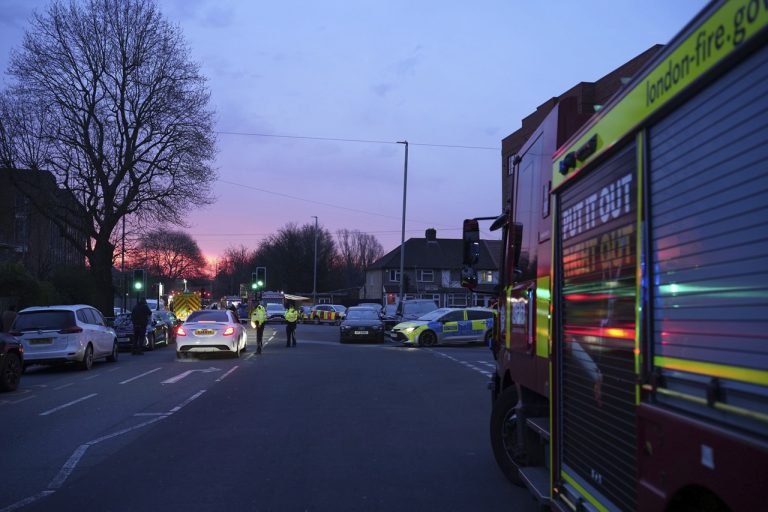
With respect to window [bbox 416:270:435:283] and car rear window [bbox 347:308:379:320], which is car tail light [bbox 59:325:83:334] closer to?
car rear window [bbox 347:308:379:320]

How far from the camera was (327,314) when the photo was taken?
56.9 metres

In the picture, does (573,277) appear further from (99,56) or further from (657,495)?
(99,56)

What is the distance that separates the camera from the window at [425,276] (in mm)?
78938

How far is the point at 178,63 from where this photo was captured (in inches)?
1375

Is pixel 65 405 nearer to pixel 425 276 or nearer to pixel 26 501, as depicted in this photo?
pixel 26 501

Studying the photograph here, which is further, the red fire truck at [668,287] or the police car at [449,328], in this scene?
the police car at [449,328]

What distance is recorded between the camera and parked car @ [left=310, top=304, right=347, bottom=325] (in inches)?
2221

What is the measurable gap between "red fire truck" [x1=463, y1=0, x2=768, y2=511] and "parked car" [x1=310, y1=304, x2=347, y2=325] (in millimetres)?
51403

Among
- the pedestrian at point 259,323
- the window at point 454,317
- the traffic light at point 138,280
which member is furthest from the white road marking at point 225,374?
the traffic light at point 138,280

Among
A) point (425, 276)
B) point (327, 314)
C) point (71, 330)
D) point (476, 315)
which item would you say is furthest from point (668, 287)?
point (425, 276)

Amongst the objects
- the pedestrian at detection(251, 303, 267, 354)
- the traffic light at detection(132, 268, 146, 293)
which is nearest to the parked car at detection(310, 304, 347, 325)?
the traffic light at detection(132, 268, 146, 293)

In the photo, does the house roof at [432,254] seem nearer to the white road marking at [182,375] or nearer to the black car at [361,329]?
the black car at [361,329]

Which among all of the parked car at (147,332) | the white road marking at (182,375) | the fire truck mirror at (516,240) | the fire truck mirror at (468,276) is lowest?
the white road marking at (182,375)

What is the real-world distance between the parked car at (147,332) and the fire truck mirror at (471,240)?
20164 millimetres
